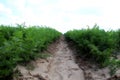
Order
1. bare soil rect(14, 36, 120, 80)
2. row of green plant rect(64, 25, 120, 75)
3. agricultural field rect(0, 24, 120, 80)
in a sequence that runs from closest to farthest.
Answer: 1. agricultural field rect(0, 24, 120, 80)
2. bare soil rect(14, 36, 120, 80)
3. row of green plant rect(64, 25, 120, 75)

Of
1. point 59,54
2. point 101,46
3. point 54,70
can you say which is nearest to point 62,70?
point 54,70

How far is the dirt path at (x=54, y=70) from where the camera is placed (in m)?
6.53

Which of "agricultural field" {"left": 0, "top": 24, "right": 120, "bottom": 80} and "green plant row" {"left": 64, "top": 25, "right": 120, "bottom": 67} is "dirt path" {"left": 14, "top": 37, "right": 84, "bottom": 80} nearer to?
"agricultural field" {"left": 0, "top": 24, "right": 120, "bottom": 80}

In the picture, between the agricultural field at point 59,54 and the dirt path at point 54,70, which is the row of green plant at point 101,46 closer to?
the agricultural field at point 59,54

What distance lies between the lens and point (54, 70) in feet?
24.5

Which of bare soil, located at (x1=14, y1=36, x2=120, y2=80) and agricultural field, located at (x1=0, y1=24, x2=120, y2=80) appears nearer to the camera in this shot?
agricultural field, located at (x1=0, y1=24, x2=120, y2=80)

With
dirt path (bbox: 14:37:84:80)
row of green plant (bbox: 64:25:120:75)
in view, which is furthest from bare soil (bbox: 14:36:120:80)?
row of green plant (bbox: 64:25:120:75)

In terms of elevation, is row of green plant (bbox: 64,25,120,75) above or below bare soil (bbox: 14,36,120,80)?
above

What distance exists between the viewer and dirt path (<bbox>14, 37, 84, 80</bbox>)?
6527mm

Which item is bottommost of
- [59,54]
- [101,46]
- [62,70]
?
[62,70]

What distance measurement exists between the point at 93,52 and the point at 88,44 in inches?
23.1

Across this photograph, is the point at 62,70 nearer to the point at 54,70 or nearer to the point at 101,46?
the point at 54,70

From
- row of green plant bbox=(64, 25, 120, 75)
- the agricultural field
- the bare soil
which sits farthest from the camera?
row of green plant bbox=(64, 25, 120, 75)

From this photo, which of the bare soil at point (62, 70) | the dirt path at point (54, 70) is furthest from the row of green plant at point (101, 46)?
the dirt path at point (54, 70)
